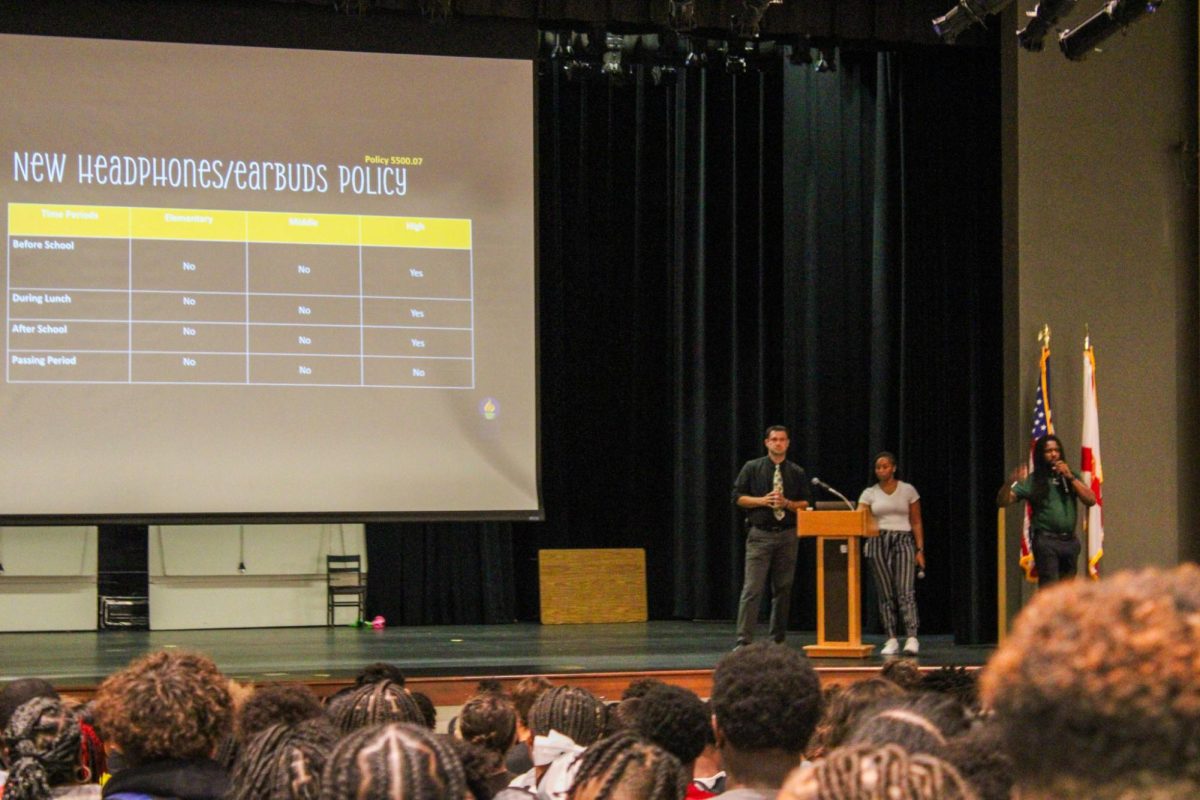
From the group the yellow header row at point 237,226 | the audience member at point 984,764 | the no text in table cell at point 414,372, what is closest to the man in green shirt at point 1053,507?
the no text in table cell at point 414,372

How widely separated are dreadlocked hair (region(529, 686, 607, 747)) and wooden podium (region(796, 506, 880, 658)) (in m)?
4.69

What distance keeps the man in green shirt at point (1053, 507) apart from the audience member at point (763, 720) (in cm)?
566

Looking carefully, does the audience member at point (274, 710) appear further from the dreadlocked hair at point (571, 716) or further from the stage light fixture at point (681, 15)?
the stage light fixture at point (681, 15)

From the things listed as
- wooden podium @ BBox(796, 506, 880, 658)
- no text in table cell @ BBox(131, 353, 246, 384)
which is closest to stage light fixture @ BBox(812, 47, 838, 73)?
wooden podium @ BBox(796, 506, 880, 658)

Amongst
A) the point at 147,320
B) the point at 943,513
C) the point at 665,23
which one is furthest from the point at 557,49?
the point at 943,513

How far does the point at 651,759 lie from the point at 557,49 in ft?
25.3

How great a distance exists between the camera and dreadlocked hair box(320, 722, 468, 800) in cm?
135

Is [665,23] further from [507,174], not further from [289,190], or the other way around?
[289,190]

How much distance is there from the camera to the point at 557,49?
29.7ft

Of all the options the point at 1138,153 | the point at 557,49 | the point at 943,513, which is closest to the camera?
the point at 1138,153

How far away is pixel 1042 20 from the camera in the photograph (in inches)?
278

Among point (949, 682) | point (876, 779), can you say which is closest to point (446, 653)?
point (949, 682)

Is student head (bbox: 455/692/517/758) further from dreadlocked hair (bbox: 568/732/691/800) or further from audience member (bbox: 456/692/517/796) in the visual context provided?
dreadlocked hair (bbox: 568/732/691/800)

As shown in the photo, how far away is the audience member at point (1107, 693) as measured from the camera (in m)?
0.75
